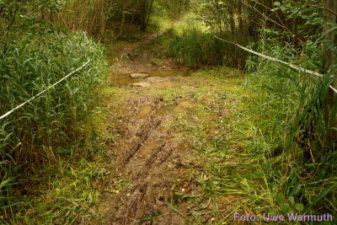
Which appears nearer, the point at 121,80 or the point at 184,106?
the point at 184,106

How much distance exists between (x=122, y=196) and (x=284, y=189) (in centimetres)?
110

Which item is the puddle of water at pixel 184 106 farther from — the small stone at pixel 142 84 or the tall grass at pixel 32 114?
the small stone at pixel 142 84

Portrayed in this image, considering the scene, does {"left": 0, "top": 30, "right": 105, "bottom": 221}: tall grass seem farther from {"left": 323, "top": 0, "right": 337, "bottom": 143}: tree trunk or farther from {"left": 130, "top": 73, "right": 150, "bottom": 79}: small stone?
{"left": 130, "top": 73, "right": 150, "bottom": 79}: small stone

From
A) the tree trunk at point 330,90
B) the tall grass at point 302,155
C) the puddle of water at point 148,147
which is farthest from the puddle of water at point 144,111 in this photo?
the tree trunk at point 330,90

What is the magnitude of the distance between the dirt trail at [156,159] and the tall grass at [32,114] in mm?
512

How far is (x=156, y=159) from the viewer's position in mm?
2129

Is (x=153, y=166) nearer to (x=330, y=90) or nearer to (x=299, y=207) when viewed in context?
(x=299, y=207)

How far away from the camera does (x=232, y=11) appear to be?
16.3 feet

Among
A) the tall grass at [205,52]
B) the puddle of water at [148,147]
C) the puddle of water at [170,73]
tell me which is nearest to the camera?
the puddle of water at [148,147]

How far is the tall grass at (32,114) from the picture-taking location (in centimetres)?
186

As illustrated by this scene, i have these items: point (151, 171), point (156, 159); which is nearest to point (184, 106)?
point (156, 159)

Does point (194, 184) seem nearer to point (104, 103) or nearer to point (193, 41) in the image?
point (104, 103)

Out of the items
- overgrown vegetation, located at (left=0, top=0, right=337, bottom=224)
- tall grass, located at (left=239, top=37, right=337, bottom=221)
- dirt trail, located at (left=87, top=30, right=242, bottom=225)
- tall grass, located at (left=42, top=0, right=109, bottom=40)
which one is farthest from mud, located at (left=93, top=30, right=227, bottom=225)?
tall grass, located at (left=42, top=0, right=109, bottom=40)

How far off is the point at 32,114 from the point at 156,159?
1.08m
